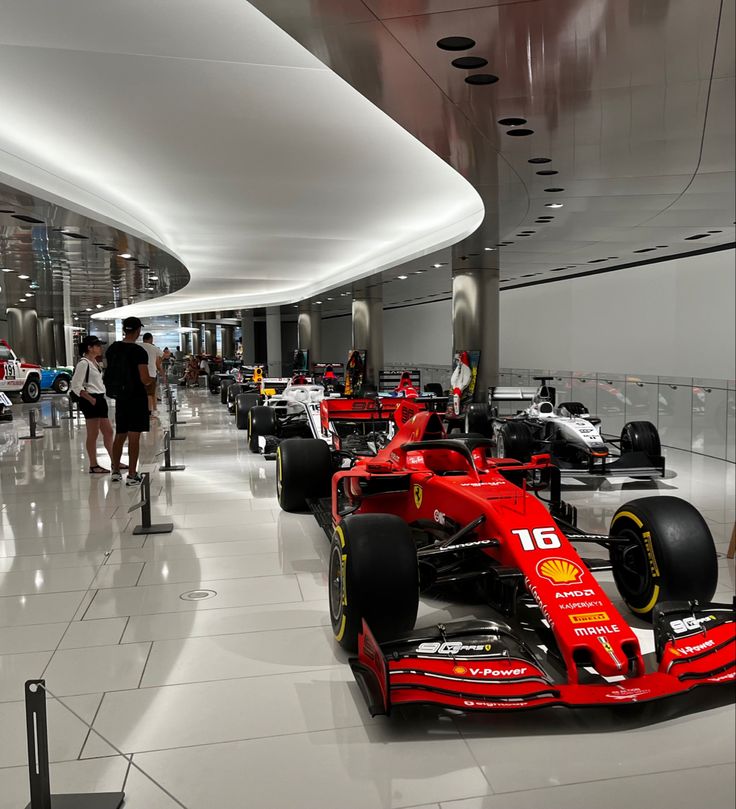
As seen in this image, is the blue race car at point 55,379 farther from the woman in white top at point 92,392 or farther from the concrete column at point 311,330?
the woman in white top at point 92,392

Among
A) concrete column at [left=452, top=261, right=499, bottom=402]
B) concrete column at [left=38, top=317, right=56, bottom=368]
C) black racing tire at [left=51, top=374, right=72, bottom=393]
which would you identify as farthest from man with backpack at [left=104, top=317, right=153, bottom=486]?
concrete column at [left=38, top=317, right=56, bottom=368]

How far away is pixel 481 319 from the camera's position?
56.1 ft

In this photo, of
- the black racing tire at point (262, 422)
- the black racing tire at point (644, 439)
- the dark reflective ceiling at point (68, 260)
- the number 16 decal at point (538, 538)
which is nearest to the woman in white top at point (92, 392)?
the dark reflective ceiling at point (68, 260)

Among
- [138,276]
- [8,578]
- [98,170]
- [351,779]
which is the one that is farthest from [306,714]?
[138,276]

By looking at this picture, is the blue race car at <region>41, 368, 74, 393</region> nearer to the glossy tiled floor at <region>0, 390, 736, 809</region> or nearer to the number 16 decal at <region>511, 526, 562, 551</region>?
the glossy tiled floor at <region>0, 390, 736, 809</region>

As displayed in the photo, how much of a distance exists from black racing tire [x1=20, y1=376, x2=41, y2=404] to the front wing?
2332 cm

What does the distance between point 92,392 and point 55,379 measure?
65.7 ft

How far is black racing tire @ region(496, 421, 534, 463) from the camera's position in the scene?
33.7 feet

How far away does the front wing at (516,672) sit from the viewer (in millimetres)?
3258

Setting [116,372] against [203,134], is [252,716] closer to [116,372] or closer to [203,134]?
[116,372]

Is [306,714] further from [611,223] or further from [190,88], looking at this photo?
[611,223]

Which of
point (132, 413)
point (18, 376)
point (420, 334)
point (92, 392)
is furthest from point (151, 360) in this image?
point (420, 334)

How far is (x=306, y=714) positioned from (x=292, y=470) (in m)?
4.24

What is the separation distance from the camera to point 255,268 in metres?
24.5
